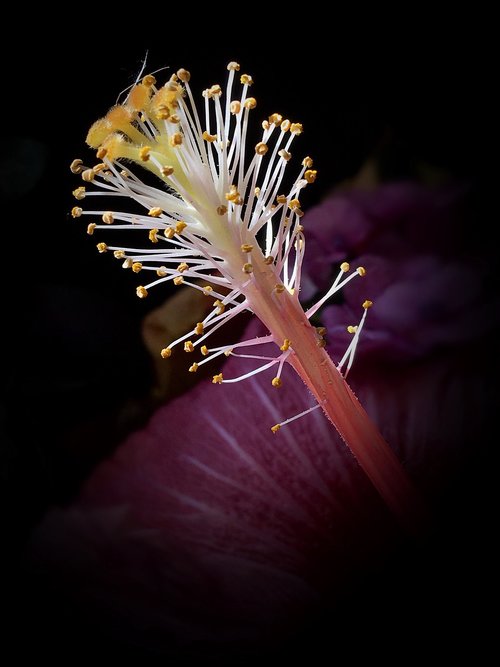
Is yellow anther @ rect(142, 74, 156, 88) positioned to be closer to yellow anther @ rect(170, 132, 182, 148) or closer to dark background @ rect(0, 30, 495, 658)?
yellow anther @ rect(170, 132, 182, 148)

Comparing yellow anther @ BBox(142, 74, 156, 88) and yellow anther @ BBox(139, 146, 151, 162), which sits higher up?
yellow anther @ BBox(142, 74, 156, 88)

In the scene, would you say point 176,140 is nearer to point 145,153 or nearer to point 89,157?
point 145,153

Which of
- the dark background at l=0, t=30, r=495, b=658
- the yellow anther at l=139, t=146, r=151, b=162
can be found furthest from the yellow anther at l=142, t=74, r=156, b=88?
the dark background at l=0, t=30, r=495, b=658

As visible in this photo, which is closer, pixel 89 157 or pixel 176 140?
pixel 176 140

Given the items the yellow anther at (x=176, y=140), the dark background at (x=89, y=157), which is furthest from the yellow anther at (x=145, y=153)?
the dark background at (x=89, y=157)

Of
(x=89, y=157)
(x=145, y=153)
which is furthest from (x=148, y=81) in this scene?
(x=89, y=157)

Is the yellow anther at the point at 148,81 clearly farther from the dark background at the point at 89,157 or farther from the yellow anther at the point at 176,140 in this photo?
the dark background at the point at 89,157

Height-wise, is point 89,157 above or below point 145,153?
above

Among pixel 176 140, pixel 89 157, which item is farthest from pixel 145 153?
pixel 89 157
